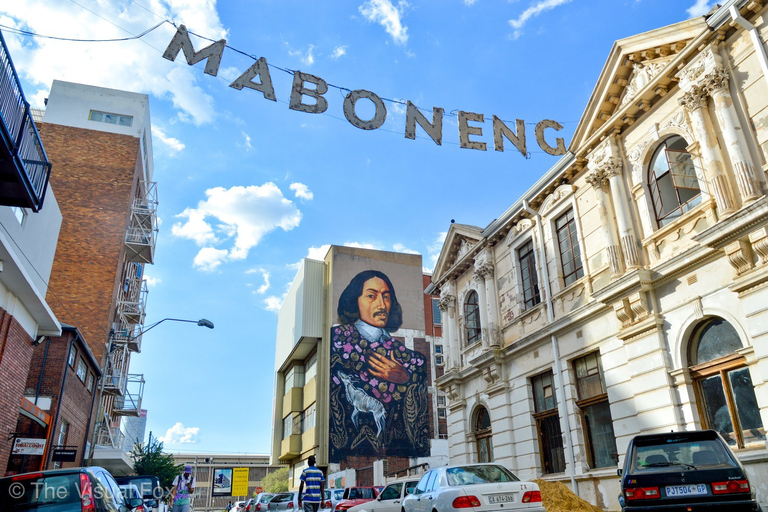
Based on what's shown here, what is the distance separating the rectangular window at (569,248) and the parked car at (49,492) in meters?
14.3

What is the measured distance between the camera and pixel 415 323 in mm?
60688

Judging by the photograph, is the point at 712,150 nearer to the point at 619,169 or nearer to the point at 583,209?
the point at 619,169

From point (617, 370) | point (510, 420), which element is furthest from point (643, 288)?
point (510, 420)

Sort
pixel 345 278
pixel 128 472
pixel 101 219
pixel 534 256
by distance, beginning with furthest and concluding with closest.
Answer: pixel 345 278, pixel 128 472, pixel 101 219, pixel 534 256

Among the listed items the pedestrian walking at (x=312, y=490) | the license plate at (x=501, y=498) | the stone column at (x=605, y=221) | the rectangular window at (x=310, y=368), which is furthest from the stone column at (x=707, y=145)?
the rectangular window at (x=310, y=368)

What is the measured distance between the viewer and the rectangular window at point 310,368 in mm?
57656

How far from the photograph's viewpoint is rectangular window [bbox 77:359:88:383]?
89.5 feet

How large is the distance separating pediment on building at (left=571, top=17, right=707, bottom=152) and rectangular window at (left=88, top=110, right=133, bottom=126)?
106 ft

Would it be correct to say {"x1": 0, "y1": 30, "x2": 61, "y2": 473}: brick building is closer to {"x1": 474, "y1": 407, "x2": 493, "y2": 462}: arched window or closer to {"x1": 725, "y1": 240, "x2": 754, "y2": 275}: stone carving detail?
{"x1": 725, "y1": 240, "x2": 754, "y2": 275}: stone carving detail

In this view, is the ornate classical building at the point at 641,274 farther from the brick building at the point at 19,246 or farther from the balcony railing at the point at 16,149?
the brick building at the point at 19,246

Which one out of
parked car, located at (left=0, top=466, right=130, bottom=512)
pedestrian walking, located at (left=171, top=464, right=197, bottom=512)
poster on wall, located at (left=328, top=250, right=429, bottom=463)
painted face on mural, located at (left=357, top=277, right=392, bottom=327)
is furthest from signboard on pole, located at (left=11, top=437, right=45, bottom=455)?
painted face on mural, located at (left=357, top=277, right=392, bottom=327)

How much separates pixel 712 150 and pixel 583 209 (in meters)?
5.00

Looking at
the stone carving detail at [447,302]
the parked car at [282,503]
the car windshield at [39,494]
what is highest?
the stone carving detail at [447,302]

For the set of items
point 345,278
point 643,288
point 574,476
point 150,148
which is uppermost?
point 150,148
